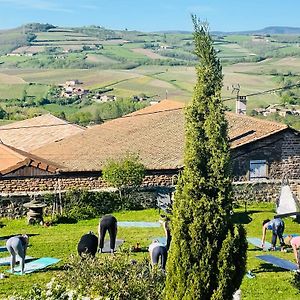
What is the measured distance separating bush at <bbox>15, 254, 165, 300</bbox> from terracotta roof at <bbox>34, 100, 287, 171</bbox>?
1461 centimetres

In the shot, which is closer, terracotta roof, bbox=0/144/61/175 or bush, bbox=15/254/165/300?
bush, bbox=15/254/165/300

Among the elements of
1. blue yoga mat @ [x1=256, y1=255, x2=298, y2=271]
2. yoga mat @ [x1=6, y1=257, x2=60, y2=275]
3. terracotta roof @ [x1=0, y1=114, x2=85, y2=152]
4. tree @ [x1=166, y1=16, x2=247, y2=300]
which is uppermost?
tree @ [x1=166, y1=16, x2=247, y2=300]

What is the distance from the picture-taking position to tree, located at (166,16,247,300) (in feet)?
35.5

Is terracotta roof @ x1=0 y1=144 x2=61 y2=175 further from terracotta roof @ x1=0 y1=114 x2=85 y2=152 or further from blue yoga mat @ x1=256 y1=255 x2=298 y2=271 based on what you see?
blue yoga mat @ x1=256 y1=255 x2=298 y2=271

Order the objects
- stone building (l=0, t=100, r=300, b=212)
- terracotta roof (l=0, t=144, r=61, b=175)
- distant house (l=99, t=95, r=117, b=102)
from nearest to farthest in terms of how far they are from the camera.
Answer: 1. terracotta roof (l=0, t=144, r=61, b=175)
2. stone building (l=0, t=100, r=300, b=212)
3. distant house (l=99, t=95, r=117, b=102)

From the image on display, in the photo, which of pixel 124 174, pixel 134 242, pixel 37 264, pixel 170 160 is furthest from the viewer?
pixel 170 160

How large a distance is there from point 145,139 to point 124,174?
7.52 m

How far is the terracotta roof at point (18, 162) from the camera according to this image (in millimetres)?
26109

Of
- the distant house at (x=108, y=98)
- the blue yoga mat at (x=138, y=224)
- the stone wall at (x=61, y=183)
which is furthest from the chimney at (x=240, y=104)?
the distant house at (x=108, y=98)

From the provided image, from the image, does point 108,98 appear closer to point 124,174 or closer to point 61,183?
point 61,183

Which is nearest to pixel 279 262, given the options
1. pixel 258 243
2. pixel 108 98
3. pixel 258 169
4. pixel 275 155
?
pixel 258 243

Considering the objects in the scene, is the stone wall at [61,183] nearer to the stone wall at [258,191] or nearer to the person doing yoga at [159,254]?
the stone wall at [258,191]

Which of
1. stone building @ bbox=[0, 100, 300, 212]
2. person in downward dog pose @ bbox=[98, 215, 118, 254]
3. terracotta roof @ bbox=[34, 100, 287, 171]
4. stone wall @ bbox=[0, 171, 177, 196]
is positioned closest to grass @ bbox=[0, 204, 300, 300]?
person in downward dog pose @ bbox=[98, 215, 118, 254]

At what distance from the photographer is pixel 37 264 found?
17.3m
